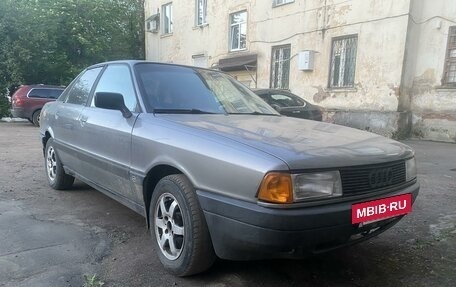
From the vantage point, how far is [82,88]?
4.43 m

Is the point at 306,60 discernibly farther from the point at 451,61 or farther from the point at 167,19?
the point at 167,19

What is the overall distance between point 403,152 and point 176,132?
1.63 metres

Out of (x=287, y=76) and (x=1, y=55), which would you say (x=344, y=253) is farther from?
(x=1, y=55)

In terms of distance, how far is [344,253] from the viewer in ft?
10.3

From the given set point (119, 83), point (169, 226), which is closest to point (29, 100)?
point (119, 83)

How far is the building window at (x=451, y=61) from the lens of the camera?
1057cm

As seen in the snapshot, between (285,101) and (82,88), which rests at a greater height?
(82,88)

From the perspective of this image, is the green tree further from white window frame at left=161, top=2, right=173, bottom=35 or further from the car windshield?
the car windshield

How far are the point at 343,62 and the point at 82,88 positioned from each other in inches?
407

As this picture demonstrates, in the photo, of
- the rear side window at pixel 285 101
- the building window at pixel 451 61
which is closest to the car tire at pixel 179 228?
the rear side window at pixel 285 101

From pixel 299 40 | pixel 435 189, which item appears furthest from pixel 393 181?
pixel 299 40

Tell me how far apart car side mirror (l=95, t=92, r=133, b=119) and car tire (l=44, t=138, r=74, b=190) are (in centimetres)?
195

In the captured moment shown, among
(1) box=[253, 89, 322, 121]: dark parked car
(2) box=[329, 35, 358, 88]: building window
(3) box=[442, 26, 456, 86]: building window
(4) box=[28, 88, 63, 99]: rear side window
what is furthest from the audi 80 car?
(4) box=[28, 88, 63, 99]: rear side window

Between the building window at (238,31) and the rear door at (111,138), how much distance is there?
1337 cm
